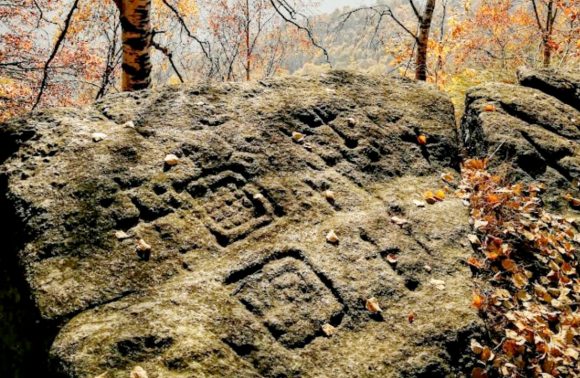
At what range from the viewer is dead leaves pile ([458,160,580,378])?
2891 mm

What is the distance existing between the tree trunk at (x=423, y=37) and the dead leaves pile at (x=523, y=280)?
5047 millimetres

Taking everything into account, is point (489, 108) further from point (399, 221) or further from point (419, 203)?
point (399, 221)

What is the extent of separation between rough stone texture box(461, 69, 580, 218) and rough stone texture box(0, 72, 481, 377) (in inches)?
27.2

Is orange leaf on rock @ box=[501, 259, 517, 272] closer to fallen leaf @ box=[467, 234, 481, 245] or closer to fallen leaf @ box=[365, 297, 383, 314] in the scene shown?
fallen leaf @ box=[467, 234, 481, 245]

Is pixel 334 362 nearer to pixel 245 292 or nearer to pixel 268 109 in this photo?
pixel 245 292

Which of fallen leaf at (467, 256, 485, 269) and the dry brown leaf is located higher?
the dry brown leaf

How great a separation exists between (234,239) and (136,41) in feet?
10.9

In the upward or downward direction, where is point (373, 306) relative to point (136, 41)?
downward

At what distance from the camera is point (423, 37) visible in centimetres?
874

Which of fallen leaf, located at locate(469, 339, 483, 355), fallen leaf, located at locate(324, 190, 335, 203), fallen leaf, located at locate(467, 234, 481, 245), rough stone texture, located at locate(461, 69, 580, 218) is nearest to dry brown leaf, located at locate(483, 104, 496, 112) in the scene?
rough stone texture, located at locate(461, 69, 580, 218)

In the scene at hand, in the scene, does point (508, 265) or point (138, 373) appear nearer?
point (138, 373)

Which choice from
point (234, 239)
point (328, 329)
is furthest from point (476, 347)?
point (234, 239)

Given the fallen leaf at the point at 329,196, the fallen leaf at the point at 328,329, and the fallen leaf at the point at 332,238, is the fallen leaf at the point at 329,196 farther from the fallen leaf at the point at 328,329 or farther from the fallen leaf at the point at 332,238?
the fallen leaf at the point at 328,329

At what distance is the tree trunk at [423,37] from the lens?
853cm
